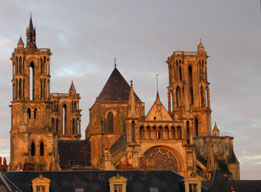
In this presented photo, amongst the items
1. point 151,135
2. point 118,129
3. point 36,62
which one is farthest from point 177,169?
point 36,62

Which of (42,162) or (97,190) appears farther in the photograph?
(42,162)

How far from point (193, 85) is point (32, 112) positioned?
919 inches

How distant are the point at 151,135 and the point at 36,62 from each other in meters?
23.0

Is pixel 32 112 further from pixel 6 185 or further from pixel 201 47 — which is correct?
pixel 6 185

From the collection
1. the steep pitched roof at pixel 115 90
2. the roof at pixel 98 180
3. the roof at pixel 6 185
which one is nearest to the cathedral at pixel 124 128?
the steep pitched roof at pixel 115 90

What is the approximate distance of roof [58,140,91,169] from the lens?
3750 inches

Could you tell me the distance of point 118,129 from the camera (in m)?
96.1

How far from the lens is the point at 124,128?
96.3 metres

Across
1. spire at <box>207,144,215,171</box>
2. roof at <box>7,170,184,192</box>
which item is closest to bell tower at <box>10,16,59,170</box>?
spire at <box>207,144,215,171</box>

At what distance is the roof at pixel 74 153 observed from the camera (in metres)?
95.2

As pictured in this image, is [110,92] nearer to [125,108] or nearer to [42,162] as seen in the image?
[125,108]

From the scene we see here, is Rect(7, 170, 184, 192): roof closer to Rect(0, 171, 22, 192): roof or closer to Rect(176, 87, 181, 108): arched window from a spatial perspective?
Rect(0, 171, 22, 192): roof

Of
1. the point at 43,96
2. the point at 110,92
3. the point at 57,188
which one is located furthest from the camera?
the point at 110,92

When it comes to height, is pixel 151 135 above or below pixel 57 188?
above
